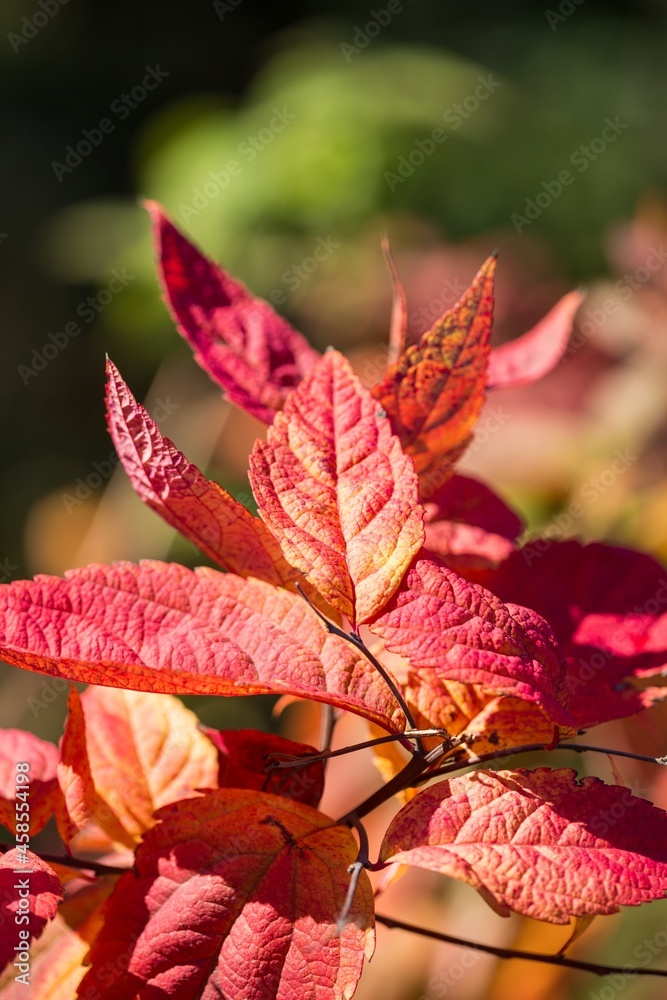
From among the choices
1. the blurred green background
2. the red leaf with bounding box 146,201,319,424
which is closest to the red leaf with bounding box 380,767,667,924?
the red leaf with bounding box 146,201,319,424

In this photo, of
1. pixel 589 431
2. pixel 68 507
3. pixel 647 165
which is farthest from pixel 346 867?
pixel 647 165

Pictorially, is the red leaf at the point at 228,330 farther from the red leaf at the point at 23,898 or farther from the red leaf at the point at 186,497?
the red leaf at the point at 23,898

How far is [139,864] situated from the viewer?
44cm

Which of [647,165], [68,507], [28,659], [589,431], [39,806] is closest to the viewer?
[28,659]

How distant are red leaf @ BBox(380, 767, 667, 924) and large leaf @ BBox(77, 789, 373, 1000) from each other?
46mm

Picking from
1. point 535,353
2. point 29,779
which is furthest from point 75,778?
point 535,353

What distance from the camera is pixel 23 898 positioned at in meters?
0.41

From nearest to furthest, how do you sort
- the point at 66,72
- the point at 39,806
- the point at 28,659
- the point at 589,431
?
1. the point at 28,659
2. the point at 39,806
3. the point at 589,431
4. the point at 66,72

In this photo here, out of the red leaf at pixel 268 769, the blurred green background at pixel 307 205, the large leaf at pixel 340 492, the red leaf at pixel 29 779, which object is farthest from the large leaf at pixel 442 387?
the blurred green background at pixel 307 205

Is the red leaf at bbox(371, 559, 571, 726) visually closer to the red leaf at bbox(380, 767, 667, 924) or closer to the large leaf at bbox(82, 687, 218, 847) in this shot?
the red leaf at bbox(380, 767, 667, 924)

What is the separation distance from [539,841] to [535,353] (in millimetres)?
394

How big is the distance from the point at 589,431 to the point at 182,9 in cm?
353

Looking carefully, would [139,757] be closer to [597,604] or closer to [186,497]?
[186,497]

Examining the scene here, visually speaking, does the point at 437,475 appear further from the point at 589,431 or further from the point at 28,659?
the point at 589,431
